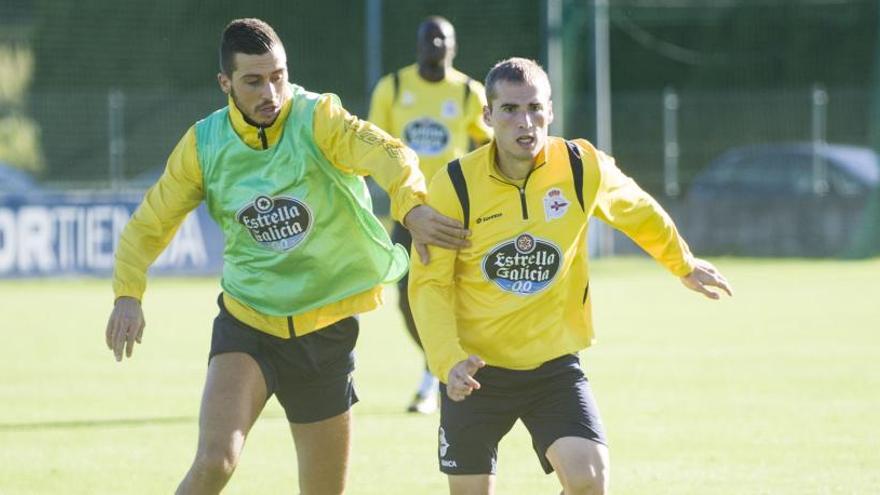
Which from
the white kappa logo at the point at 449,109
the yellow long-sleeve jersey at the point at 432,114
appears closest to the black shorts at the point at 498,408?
the yellow long-sleeve jersey at the point at 432,114

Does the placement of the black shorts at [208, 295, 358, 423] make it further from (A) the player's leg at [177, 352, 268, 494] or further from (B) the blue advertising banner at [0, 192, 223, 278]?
(B) the blue advertising banner at [0, 192, 223, 278]

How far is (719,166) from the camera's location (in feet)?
95.5

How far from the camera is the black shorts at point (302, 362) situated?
6.81 meters

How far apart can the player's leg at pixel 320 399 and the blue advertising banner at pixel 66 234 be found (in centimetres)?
1733

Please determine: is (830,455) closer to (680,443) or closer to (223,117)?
(680,443)

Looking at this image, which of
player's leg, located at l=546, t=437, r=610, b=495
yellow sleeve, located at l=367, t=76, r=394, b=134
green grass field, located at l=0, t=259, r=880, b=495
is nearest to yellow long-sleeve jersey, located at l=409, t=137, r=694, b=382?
player's leg, located at l=546, t=437, r=610, b=495

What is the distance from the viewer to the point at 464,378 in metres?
6.13

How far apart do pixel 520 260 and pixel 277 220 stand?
1009 mm

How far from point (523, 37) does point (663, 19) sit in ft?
22.3

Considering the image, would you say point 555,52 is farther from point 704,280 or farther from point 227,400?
point 227,400

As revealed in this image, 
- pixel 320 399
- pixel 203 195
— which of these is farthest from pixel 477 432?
pixel 203 195

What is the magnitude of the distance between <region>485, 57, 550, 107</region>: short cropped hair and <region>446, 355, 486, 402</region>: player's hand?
1.05 m

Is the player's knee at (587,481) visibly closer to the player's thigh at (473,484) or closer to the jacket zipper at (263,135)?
the player's thigh at (473,484)

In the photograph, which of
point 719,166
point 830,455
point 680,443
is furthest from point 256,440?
point 719,166
